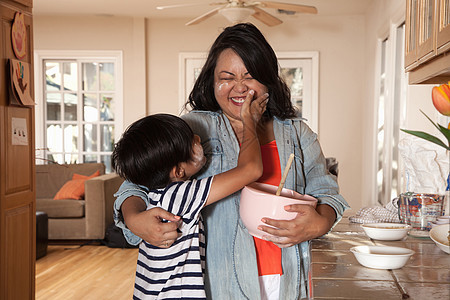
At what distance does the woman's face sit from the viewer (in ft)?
4.53

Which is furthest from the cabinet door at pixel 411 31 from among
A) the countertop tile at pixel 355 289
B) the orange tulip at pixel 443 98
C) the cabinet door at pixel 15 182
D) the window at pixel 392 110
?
the window at pixel 392 110

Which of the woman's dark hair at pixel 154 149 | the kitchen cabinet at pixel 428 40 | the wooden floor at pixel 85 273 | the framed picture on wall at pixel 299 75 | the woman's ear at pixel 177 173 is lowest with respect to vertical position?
the wooden floor at pixel 85 273

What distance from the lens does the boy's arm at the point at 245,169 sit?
128 cm

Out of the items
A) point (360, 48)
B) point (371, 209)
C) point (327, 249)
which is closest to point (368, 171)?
point (360, 48)

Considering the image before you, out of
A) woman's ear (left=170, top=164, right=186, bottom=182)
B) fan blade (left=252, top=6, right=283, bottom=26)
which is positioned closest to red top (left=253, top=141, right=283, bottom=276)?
woman's ear (left=170, top=164, right=186, bottom=182)

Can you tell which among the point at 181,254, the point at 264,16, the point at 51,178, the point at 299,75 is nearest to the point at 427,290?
the point at 181,254

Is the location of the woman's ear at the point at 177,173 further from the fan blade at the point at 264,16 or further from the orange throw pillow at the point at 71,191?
the orange throw pillow at the point at 71,191

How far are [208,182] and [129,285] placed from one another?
2905 millimetres

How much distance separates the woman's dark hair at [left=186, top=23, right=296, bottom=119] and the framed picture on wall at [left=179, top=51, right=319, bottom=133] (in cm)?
540

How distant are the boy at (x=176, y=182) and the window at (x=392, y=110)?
330 cm

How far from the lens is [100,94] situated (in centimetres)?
705

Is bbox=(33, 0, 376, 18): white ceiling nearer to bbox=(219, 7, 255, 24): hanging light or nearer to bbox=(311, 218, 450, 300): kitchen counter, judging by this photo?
bbox=(219, 7, 255, 24): hanging light

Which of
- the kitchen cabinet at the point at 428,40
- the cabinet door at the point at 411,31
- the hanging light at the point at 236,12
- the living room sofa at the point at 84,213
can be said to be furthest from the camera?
the living room sofa at the point at 84,213

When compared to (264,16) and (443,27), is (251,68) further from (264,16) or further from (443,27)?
(264,16)
